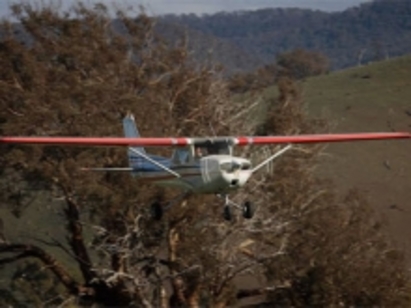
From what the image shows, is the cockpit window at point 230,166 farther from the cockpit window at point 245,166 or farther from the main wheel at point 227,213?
the main wheel at point 227,213

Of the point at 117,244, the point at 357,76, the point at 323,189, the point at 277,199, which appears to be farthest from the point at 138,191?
the point at 357,76

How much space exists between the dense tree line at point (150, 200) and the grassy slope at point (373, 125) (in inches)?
394

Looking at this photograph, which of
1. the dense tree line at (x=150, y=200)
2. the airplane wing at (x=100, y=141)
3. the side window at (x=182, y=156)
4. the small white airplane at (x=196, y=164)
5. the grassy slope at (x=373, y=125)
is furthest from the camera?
the grassy slope at (x=373, y=125)

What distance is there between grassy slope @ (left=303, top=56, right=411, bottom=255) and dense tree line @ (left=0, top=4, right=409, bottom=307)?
10.0 metres

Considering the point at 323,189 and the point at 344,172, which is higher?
the point at 323,189

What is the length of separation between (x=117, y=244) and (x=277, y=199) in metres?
5.26

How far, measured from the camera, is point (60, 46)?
26.6 meters

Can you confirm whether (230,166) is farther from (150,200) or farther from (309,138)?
(150,200)

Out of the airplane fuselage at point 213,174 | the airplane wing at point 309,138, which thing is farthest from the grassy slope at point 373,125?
the airplane fuselage at point 213,174

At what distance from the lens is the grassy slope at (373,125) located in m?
48.0

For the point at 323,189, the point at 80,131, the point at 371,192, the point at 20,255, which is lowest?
the point at 371,192

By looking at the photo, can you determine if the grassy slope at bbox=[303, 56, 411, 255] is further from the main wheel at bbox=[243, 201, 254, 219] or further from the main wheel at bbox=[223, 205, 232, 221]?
the main wheel at bbox=[223, 205, 232, 221]

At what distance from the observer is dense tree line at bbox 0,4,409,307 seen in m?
23.8

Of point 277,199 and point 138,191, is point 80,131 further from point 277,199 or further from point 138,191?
point 277,199
